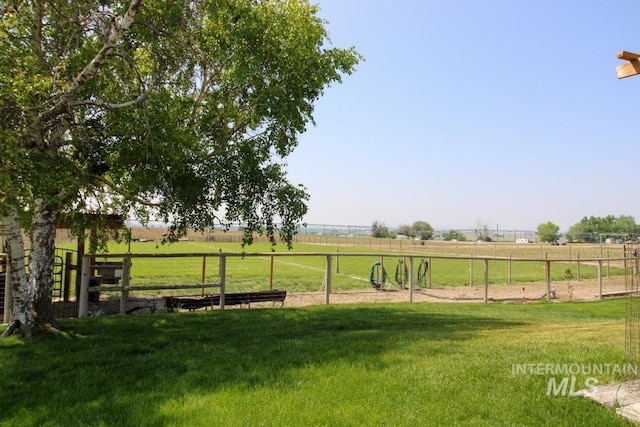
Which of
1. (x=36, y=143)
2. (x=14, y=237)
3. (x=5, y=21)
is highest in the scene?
(x=5, y=21)

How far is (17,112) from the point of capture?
588 centimetres

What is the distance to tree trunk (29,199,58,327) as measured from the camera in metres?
7.74

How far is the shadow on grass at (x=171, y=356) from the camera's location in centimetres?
455

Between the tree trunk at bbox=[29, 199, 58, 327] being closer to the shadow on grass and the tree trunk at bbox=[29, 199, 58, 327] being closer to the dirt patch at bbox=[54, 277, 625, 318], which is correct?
the shadow on grass

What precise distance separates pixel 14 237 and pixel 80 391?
363 centimetres

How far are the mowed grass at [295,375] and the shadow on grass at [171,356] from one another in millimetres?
21

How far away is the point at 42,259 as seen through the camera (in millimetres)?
7777

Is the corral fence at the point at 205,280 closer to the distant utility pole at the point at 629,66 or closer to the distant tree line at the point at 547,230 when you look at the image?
the distant utility pole at the point at 629,66

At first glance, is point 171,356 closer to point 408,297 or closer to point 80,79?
point 80,79

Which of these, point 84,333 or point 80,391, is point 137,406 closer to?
point 80,391

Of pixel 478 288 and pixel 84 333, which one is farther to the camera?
pixel 478 288

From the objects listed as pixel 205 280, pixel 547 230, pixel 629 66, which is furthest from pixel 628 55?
pixel 547 230

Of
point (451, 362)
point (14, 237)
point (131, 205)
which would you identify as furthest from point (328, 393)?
point (131, 205)

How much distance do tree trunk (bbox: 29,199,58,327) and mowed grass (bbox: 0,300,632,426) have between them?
21.6 inches
